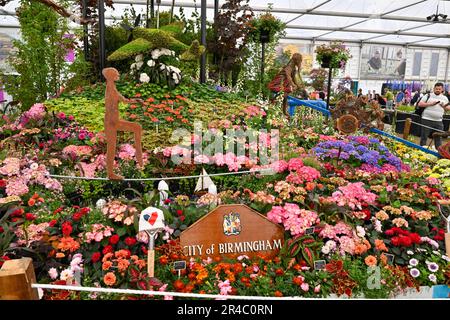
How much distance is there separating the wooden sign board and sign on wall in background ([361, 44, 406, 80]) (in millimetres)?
18096

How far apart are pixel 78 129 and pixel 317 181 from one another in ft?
8.13

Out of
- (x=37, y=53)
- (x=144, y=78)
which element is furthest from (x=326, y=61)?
(x=37, y=53)

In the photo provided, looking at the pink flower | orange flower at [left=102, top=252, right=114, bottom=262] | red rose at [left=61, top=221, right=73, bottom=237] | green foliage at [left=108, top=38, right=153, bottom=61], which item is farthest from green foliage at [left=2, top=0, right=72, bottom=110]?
the pink flower

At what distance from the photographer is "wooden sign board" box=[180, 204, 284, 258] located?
1975mm

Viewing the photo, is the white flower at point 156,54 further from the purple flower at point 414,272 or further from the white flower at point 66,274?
the purple flower at point 414,272

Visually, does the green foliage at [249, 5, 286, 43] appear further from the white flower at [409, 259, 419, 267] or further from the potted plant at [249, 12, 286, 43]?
the white flower at [409, 259, 419, 267]

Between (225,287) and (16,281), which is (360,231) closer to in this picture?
(225,287)

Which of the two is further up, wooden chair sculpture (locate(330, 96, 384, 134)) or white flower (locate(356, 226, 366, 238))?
A: wooden chair sculpture (locate(330, 96, 384, 134))

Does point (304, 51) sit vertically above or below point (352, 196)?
above

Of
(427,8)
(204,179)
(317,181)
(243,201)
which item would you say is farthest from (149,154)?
(427,8)

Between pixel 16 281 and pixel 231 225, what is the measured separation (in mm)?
1126

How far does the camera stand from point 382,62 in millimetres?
18469

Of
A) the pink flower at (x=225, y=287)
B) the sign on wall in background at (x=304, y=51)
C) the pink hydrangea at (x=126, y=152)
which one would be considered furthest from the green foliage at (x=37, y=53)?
the sign on wall in background at (x=304, y=51)

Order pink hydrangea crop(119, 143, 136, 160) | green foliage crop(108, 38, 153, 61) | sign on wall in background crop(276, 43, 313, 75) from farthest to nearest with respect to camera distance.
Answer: sign on wall in background crop(276, 43, 313, 75)
green foliage crop(108, 38, 153, 61)
pink hydrangea crop(119, 143, 136, 160)
